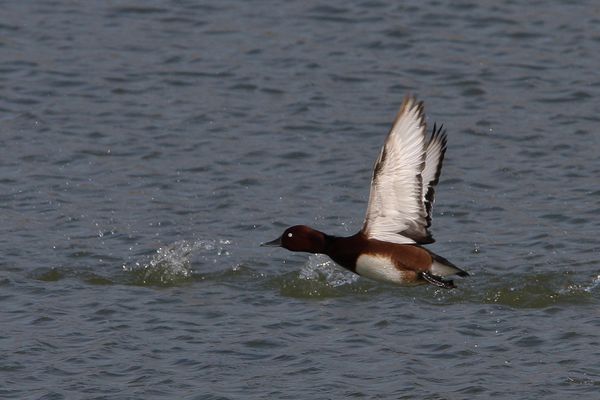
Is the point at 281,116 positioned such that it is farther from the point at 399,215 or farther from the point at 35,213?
the point at 399,215

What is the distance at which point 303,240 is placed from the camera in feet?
35.2

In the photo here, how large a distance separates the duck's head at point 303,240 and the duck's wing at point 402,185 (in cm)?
42

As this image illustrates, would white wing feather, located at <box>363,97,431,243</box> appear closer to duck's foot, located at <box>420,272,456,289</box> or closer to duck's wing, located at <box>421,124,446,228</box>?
duck's wing, located at <box>421,124,446,228</box>

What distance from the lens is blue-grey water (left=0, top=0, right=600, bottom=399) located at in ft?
34.5

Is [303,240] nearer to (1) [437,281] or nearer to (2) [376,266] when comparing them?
(2) [376,266]

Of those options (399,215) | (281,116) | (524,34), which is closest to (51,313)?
(399,215)

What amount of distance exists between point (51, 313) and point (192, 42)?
793cm

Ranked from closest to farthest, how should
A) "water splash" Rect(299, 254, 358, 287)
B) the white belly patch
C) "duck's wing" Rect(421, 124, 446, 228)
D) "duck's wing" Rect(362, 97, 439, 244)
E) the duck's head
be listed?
"duck's wing" Rect(362, 97, 439, 244)
the white belly patch
"duck's wing" Rect(421, 124, 446, 228)
the duck's head
"water splash" Rect(299, 254, 358, 287)

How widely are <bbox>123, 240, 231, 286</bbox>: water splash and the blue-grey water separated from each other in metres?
0.03

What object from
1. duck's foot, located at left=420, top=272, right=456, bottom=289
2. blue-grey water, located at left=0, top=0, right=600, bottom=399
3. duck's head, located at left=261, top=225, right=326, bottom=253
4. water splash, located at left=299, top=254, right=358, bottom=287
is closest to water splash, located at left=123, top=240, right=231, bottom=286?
blue-grey water, located at left=0, top=0, right=600, bottom=399

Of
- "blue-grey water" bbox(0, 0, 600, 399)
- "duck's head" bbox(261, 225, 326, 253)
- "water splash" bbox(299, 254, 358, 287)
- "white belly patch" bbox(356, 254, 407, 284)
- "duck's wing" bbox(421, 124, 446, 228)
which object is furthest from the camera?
"water splash" bbox(299, 254, 358, 287)

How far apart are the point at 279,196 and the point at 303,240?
3.56 meters

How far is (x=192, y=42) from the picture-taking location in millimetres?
18875

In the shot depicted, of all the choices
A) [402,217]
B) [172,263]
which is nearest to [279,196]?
[172,263]
